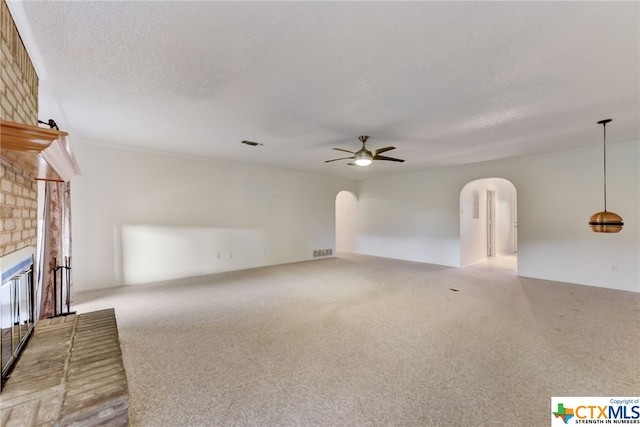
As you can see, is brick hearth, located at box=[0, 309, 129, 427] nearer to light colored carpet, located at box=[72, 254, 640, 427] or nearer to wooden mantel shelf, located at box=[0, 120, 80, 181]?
light colored carpet, located at box=[72, 254, 640, 427]

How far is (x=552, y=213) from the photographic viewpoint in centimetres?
522

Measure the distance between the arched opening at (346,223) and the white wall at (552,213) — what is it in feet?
5.80

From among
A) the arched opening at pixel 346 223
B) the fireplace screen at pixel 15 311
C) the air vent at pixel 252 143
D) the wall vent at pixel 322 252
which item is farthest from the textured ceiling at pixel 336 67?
the arched opening at pixel 346 223

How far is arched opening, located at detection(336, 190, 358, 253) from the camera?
29.8 ft

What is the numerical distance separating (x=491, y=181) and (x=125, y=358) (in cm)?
937

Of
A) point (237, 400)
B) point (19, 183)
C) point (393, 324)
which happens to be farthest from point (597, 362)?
point (19, 183)

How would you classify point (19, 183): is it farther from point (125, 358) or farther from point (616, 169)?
point (616, 169)

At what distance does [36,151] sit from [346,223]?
8.53 m

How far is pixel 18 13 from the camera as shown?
156cm

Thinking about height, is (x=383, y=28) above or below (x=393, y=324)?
above

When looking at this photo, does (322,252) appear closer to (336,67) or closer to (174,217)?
(174,217)

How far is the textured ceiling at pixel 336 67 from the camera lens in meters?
1.58

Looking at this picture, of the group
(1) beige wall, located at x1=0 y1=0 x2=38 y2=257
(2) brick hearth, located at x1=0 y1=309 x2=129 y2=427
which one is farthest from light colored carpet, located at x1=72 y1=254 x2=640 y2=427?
(1) beige wall, located at x1=0 y1=0 x2=38 y2=257

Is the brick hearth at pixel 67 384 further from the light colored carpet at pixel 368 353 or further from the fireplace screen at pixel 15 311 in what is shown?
the light colored carpet at pixel 368 353
